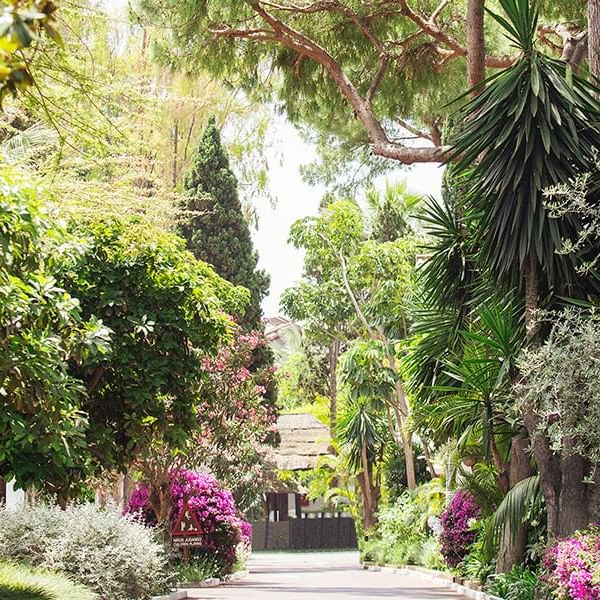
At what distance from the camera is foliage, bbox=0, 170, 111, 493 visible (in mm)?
8266

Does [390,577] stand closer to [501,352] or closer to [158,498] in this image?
[158,498]

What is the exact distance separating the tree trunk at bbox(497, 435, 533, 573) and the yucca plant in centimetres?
366

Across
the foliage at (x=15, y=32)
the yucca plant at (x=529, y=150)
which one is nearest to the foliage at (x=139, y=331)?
the yucca plant at (x=529, y=150)

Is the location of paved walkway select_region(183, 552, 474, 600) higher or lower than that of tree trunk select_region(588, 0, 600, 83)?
lower

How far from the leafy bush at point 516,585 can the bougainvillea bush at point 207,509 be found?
8.51 meters

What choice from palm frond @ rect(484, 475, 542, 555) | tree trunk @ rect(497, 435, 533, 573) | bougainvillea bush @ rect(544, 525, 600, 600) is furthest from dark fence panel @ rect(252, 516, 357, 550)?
bougainvillea bush @ rect(544, 525, 600, 600)

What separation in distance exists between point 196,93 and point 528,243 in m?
27.1

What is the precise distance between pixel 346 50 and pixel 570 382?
9.77m

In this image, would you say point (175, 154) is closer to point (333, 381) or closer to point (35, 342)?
point (333, 381)

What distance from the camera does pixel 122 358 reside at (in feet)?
45.0

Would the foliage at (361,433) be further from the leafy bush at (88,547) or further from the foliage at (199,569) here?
the leafy bush at (88,547)

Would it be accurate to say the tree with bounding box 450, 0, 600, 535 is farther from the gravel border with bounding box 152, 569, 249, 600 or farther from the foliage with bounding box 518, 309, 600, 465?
the gravel border with bounding box 152, 569, 249, 600

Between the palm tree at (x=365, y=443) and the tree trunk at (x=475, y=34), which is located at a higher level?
the tree trunk at (x=475, y=34)

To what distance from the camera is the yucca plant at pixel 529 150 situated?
12.6 m
